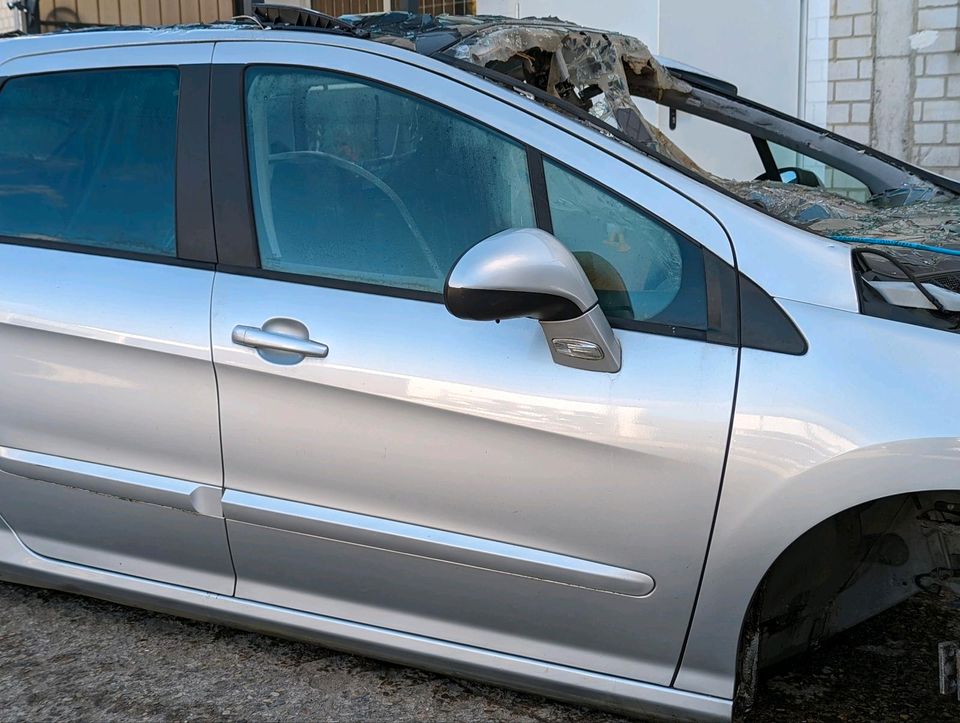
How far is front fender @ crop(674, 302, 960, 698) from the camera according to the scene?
1952 mm

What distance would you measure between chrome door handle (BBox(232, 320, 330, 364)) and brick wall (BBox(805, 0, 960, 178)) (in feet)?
24.7

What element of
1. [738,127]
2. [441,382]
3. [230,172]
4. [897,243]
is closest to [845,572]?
[441,382]

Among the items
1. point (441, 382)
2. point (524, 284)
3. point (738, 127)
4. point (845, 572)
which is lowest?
point (845, 572)

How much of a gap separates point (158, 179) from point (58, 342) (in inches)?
17.1

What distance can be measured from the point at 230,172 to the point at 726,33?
720cm

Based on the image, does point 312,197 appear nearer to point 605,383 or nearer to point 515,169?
point 515,169

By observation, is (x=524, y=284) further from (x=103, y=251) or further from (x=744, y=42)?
(x=744, y=42)

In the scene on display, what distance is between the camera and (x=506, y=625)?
2246mm

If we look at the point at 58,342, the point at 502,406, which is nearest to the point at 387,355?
the point at 502,406

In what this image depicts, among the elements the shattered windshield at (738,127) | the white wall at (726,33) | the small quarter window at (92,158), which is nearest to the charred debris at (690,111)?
the shattered windshield at (738,127)

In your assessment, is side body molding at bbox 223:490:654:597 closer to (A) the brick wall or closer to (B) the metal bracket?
(B) the metal bracket

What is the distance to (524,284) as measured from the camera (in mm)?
1953

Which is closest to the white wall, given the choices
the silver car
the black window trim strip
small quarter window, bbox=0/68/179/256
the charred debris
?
the charred debris

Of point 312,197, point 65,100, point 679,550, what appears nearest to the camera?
point 679,550
